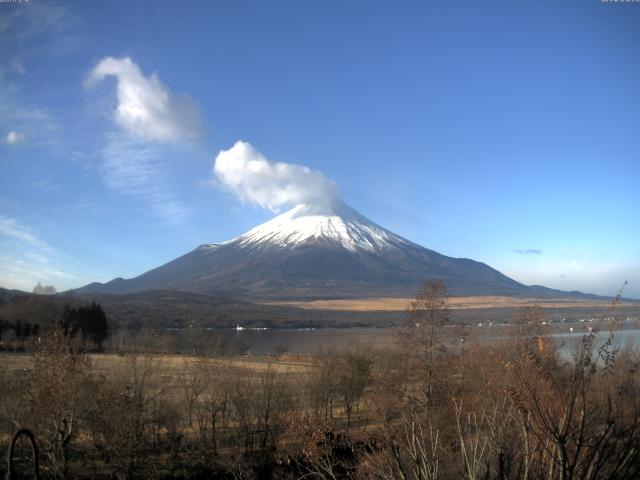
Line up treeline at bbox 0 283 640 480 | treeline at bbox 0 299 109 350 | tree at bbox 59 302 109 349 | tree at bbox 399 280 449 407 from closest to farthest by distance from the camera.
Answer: treeline at bbox 0 283 640 480, tree at bbox 399 280 449 407, treeline at bbox 0 299 109 350, tree at bbox 59 302 109 349

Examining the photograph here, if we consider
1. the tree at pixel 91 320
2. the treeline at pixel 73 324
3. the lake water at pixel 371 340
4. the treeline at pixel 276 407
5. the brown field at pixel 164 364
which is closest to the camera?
the lake water at pixel 371 340

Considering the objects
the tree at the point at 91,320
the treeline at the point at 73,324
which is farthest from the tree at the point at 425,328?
the tree at the point at 91,320

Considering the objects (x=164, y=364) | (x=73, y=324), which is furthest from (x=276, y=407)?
(x=73, y=324)

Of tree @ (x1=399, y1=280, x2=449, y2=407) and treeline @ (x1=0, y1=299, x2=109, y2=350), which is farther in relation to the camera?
treeline @ (x1=0, y1=299, x2=109, y2=350)

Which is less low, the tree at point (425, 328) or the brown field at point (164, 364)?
the tree at point (425, 328)

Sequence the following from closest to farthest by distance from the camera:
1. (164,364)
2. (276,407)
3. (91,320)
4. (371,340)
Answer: (276,407) < (164,364) < (371,340) < (91,320)

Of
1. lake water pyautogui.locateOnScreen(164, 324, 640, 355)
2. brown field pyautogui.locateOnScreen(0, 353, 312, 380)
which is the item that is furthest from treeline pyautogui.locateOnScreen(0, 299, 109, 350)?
brown field pyautogui.locateOnScreen(0, 353, 312, 380)

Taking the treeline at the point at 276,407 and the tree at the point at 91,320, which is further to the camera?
the tree at the point at 91,320

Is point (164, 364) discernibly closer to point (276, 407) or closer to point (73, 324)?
point (276, 407)

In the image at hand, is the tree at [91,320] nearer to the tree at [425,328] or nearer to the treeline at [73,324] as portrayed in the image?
the treeline at [73,324]

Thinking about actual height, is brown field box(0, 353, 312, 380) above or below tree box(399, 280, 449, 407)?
below

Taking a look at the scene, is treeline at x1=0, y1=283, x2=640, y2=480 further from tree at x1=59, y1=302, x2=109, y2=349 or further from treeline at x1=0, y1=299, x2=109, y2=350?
tree at x1=59, y1=302, x2=109, y2=349

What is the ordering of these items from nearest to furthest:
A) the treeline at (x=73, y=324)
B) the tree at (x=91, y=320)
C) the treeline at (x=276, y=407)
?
the treeline at (x=276, y=407) < the treeline at (x=73, y=324) < the tree at (x=91, y=320)

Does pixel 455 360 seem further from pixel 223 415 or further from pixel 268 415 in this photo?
pixel 223 415
